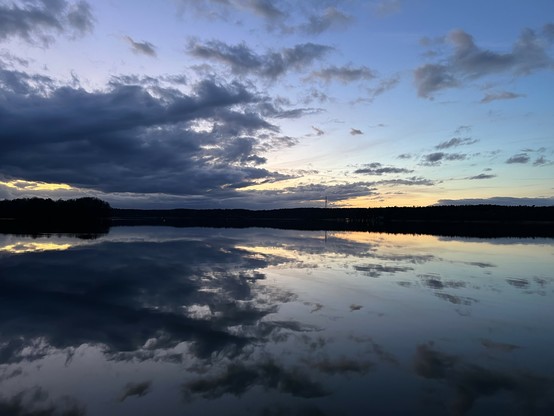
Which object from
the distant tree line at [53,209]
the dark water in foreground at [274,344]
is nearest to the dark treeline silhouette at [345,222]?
the distant tree line at [53,209]

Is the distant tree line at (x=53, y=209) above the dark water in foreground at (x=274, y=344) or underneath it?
above

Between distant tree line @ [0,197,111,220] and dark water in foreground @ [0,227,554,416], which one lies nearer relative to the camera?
dark water in foreground @ [0,227,554,416]

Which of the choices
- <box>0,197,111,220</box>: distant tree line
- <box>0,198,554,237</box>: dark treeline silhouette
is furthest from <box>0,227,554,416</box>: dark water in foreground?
<box>0,197,111,220</box>: distant tree line

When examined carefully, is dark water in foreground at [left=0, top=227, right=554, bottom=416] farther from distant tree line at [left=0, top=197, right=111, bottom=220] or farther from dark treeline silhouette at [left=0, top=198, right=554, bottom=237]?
distant tree line at [left=0, top=197, right=111, bottom=220]

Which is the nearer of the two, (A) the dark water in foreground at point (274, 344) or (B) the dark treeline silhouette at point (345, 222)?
(A) the dark water in foreground at point (274, 344)

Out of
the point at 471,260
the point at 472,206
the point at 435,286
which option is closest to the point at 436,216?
the point at 472,206

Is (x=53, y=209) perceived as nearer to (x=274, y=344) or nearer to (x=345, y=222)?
(x=345, y=222)

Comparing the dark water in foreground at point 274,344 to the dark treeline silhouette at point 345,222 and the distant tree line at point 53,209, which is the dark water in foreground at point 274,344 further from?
the distant tree line at point 53,209

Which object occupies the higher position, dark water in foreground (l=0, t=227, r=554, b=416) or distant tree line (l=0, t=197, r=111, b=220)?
distant tree line (l=0, t=197, r=111, b=220)

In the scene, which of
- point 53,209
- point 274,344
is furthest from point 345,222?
point 274,344

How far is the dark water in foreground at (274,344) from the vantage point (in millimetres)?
6910

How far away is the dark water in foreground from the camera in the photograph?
272 inches

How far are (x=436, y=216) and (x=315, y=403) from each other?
18385cm

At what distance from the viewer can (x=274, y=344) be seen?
9789 mm
